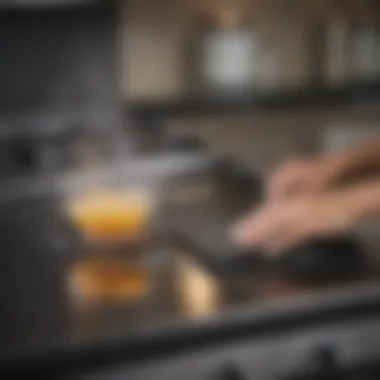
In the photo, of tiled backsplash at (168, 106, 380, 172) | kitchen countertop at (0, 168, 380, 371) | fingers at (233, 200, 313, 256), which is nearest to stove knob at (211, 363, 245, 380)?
kitchen countertop at (0, 168, 380, 371)

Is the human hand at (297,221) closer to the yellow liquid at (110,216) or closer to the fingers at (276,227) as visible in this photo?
the fingers at (276,227)

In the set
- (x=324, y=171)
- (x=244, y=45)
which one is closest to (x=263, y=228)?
(x=324, y=171)

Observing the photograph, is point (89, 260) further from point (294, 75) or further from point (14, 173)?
point (294, 75)

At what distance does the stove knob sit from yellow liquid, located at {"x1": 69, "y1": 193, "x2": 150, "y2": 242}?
206 millimetres

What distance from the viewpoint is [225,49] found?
3.51ft

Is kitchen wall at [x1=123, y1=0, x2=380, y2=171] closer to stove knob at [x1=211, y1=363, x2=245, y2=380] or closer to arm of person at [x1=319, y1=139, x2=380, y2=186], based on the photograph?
arm of person at [x1=319, y1=139, x2=380, y2=186]

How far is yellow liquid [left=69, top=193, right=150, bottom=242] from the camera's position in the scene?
1.00 meters

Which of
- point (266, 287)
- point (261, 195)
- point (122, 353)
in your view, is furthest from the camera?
point (261, 195)

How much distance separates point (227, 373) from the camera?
0.85 meters

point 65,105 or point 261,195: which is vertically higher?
point 65,105

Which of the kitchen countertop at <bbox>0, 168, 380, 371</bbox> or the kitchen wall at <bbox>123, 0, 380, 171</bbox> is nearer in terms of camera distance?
the kitchen countertop at <bbox>0, 168, 380, 371</bbox>

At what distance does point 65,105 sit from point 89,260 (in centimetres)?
17

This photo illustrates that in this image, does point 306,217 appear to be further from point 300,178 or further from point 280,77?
point 280,77

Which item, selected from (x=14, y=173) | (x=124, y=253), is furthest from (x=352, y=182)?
(x=14, y=173)
